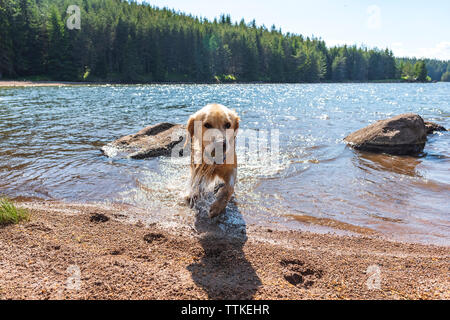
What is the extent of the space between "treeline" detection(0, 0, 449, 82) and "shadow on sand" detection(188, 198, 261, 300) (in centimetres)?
6314

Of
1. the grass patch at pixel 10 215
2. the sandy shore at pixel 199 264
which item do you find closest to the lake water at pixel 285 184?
the sandy shore at pixel 199 264

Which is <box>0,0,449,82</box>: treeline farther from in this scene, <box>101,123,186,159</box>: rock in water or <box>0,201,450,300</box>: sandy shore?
<box>0,201,450,300</box>: sandy shore

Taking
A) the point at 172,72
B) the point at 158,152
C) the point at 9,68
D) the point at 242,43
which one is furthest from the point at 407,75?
the point at 158,152

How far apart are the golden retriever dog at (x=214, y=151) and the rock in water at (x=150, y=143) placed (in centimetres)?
385

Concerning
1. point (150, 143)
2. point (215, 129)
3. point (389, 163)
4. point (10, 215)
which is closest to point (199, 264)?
point (215, 129)

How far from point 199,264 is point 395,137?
339 inches

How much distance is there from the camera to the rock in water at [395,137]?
9.37 meters

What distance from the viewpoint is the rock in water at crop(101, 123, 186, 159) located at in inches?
344

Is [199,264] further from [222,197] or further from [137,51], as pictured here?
[137,51]

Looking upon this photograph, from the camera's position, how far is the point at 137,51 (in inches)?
2803

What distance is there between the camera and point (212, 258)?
3.41 meters

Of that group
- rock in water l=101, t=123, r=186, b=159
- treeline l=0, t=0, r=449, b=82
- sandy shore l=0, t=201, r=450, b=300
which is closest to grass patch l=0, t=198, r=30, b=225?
sandy shore l=0, t=201, r=450, b=300

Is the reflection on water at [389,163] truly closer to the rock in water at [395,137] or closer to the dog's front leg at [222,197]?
the rock in water at [395,137]

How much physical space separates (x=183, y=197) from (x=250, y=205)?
1.27 metres
